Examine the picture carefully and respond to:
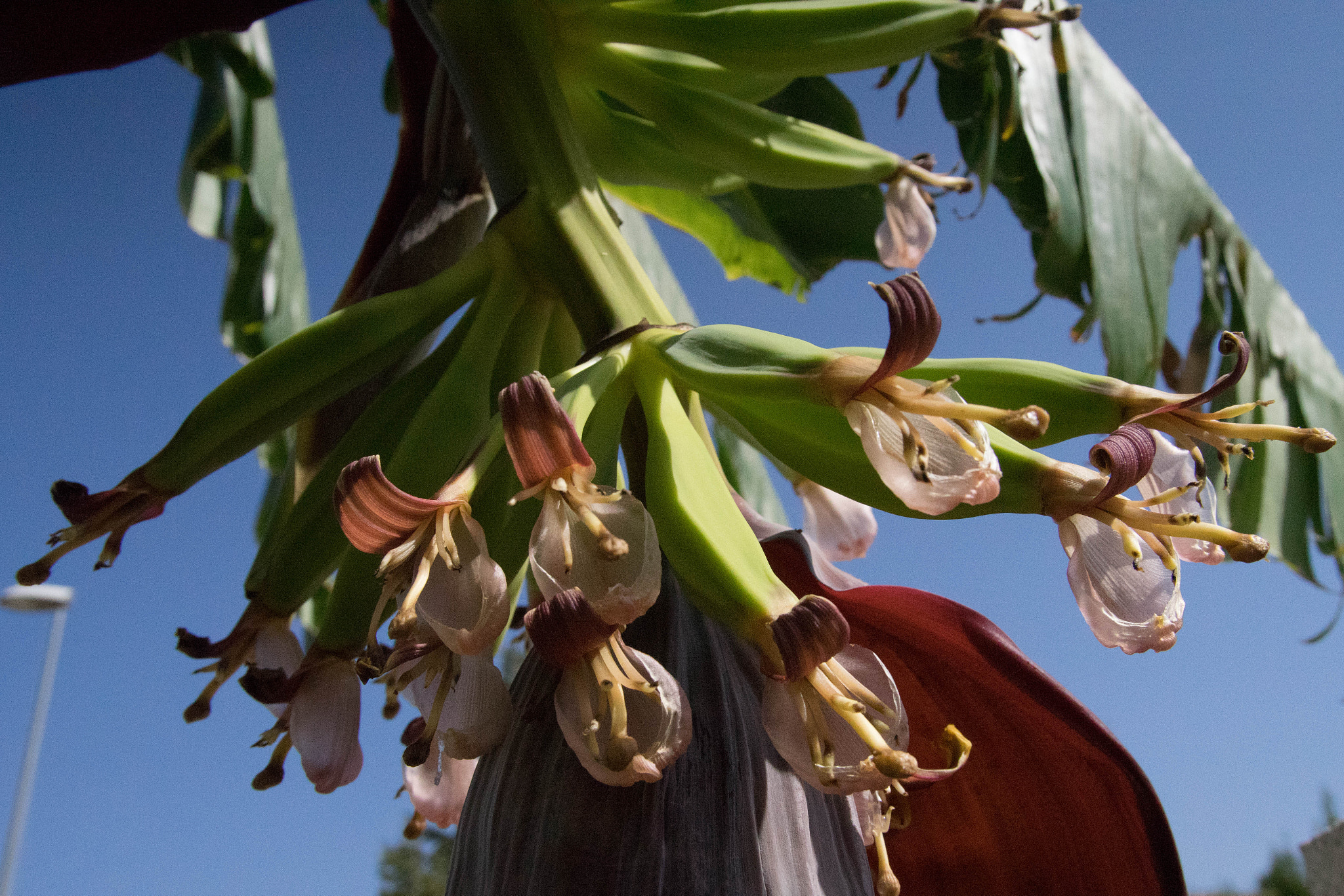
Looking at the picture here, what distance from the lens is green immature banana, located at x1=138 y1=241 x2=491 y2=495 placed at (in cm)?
48

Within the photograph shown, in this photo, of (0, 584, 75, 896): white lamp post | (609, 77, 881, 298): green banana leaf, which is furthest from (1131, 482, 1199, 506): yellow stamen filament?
(0, 584, 75, 896): white lamp post

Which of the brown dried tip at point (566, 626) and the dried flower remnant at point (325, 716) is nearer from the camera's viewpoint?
the brown dried tip at point (566, 626)

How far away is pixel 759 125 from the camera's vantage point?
626 millimetres

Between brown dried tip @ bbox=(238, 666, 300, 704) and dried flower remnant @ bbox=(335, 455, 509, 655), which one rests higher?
dried flower remnant @ bbox=(335, 455, 509, 655)

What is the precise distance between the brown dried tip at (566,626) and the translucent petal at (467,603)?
16mm

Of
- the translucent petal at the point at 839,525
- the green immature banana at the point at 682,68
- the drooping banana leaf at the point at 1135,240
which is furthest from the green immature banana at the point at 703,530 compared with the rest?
the drooping banana leaf at the point at 1135,240

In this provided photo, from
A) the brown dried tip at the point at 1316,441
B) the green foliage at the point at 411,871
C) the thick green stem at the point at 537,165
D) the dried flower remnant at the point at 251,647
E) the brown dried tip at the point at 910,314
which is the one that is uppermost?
the thick green stem at the point at 537,165

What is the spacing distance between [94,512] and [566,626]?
299 mm

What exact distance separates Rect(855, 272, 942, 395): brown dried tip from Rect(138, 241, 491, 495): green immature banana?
294 millimetres

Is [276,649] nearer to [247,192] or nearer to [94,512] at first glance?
[94,512]

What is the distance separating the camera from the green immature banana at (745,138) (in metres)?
0.63

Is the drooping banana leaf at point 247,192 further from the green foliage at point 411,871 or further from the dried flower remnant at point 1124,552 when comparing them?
the green foliage at point 411,871

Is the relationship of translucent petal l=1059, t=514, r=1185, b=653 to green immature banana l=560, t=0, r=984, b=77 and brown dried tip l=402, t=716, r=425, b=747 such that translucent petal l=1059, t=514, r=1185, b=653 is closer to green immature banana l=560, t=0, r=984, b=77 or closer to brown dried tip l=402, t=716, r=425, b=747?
brown dried tip l=402, t=716, r=425, b=747

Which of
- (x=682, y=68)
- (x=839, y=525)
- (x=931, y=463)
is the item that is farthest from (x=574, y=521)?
(x=682, y=68)
